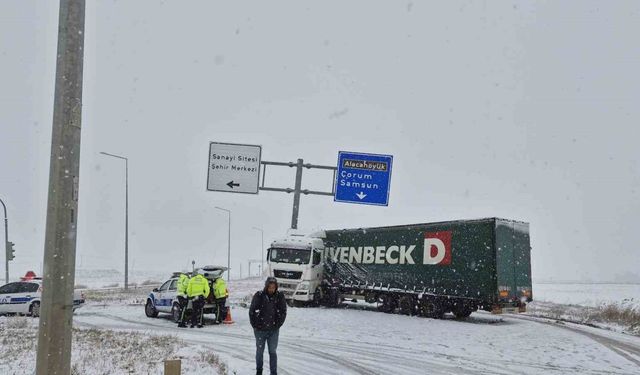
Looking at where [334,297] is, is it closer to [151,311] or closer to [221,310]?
[151,311]

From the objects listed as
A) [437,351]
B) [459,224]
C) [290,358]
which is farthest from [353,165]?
[290,358]

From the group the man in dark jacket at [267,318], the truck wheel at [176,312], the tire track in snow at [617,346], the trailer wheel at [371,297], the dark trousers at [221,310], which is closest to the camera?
the man in dark jacket at [267,318]

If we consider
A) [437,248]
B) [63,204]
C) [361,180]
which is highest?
[361,180]

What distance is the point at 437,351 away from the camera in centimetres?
1312

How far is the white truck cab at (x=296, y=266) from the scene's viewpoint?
25.0 m

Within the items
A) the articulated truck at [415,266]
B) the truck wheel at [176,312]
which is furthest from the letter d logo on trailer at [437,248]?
the truck wheel at [176,312]

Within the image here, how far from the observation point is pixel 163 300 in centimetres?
1956

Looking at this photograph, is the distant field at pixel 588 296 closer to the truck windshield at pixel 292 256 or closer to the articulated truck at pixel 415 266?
the articulated truck at pixel 415 266

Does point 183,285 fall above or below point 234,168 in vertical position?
below

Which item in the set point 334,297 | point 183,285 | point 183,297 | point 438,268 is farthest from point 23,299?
point 438,268

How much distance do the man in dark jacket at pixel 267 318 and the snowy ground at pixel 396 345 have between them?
102cm

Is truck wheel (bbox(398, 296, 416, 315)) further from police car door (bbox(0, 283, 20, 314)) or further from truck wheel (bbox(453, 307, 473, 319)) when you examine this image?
police car door (bbox(0, 283, 20, 314))

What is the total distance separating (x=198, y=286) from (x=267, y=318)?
8.31 m

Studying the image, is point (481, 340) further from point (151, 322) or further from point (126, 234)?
point (126, 234)
